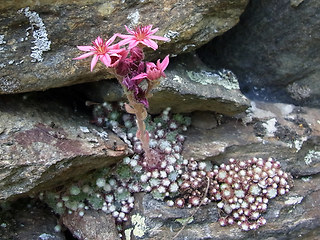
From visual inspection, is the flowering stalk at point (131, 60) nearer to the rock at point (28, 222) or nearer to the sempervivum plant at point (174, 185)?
the sempervivum plant at point (174, 185)

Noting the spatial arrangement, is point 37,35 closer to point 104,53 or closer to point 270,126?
point 104,53

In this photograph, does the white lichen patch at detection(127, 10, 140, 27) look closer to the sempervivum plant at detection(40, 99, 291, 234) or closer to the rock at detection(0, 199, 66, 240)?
the sempervivum plant at detection(40, 99, 291, 234)

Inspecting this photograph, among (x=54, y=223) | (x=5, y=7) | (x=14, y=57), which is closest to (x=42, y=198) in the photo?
(x=54, y=223)

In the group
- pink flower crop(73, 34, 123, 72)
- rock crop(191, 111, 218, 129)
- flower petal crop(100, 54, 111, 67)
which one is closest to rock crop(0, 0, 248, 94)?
pink flower crop(73, 34, 123, 72)

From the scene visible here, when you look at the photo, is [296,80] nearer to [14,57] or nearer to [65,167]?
[65,167]

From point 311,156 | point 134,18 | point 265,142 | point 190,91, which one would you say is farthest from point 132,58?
point 311,156

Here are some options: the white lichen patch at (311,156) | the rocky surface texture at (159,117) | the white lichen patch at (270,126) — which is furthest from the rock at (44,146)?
the white lichen patch at (311,156)
